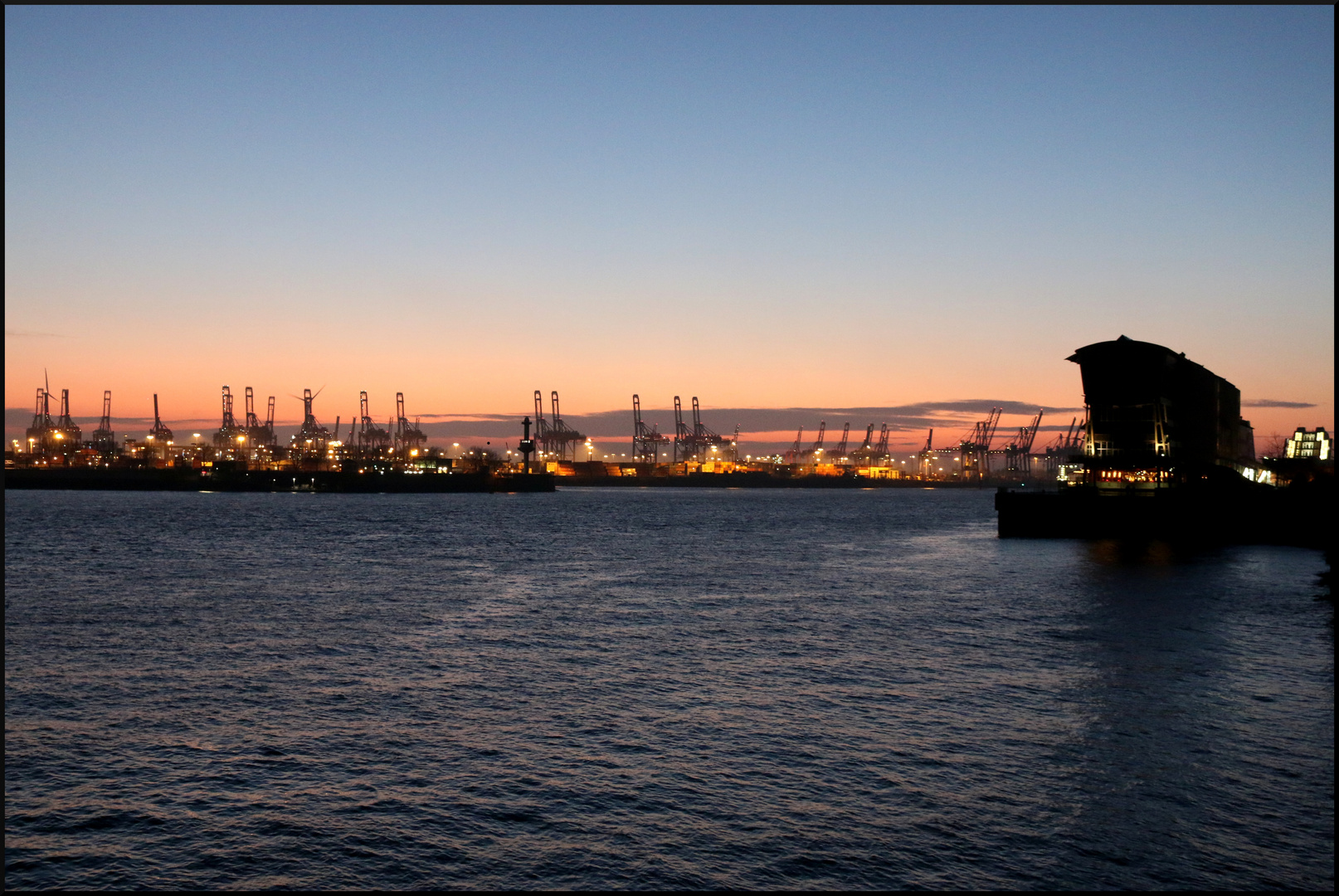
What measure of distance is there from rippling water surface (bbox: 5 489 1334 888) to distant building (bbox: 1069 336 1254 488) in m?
36.1

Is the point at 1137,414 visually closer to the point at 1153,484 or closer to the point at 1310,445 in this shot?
the point at 1153,484

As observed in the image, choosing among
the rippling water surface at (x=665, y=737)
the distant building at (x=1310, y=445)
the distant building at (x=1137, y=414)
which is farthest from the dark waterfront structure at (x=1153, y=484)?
the distant building at (x=1310, y=445)

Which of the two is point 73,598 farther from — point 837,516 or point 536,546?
point 837,516

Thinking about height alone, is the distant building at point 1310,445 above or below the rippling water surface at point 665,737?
above

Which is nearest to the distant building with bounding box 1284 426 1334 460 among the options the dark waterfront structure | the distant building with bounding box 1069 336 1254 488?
the dark waterfront structure

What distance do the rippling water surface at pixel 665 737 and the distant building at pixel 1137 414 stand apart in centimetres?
3606

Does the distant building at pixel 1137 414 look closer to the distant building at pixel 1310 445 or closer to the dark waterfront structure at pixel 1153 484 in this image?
the dark waterfront structure at pixel 1153 484

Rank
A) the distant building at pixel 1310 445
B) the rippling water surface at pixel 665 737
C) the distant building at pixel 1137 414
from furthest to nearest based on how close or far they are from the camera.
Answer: the distant building at pixel 1310 445 → the distant building at pixel 1137 414 → the rippling water surface at pixel 665 737

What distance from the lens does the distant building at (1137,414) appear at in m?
71.6

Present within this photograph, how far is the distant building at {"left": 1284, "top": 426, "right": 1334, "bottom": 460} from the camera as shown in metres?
117

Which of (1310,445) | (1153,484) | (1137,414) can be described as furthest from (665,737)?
(1310,445)

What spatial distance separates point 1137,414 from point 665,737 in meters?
66.6

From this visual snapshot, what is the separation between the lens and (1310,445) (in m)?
120

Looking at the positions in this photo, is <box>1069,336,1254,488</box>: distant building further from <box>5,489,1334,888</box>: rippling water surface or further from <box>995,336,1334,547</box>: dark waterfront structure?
<box>5,489,1334,888</box>: rippling water surface
